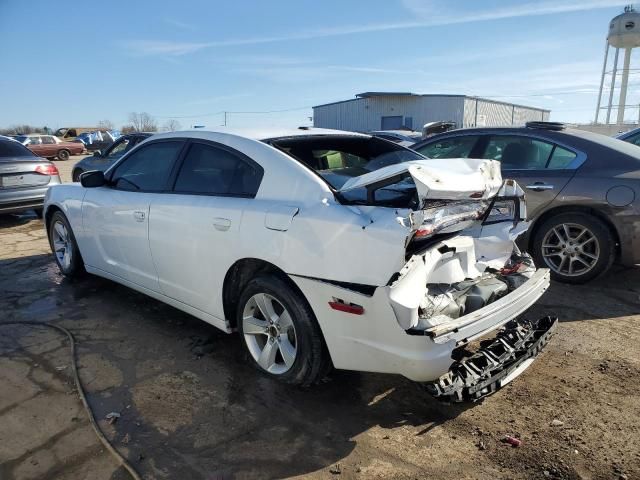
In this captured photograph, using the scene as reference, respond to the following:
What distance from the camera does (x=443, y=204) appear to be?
8.81ft

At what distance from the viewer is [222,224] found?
3.07 meters

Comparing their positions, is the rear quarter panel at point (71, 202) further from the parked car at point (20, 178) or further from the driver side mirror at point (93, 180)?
the parked car at point (20, 178)

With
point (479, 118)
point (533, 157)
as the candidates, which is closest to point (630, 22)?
point (479, 118)

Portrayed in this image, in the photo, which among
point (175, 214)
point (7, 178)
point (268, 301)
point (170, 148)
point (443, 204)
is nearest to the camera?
point (443, 204)

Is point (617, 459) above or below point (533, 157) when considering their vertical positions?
below

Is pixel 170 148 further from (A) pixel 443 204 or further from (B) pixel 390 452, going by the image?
(B) pixel 390 452

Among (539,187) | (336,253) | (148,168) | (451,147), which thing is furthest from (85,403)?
(451,147)

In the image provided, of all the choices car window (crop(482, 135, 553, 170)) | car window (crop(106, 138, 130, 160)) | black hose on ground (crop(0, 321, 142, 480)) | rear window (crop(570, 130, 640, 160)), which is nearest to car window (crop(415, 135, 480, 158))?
car window (crop(482, 135, 553, 170))

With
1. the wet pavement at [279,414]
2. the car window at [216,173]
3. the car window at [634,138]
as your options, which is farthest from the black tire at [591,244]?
the car window at [634,138]

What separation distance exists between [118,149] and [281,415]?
995 cm

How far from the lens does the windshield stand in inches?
105

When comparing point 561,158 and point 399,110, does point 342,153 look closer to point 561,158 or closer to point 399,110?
point 561,158

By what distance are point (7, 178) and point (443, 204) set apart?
7997mm

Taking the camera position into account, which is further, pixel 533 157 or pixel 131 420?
pixel 533 157
